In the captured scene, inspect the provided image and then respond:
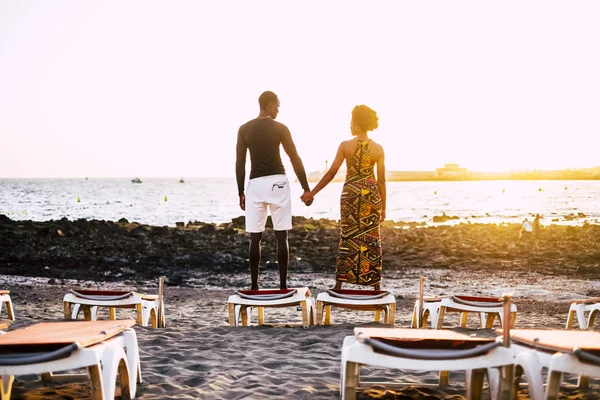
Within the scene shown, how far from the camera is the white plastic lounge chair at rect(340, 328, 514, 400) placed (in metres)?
3.08

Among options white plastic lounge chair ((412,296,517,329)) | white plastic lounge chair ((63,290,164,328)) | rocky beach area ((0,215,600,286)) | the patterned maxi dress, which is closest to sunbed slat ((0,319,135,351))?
white plastic lounge chair ((63,290,164,328))

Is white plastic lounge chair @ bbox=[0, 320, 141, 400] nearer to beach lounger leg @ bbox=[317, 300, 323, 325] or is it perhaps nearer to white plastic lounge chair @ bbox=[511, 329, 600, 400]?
white plastic lounge chair @ bbox=[511, 329, 600, 400]

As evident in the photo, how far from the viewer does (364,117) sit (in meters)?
6.85

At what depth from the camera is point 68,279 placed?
1220cm

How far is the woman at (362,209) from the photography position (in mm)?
6816

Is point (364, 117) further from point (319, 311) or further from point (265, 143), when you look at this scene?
point (319, 311)

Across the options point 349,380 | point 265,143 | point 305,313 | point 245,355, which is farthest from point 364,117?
point 349,380

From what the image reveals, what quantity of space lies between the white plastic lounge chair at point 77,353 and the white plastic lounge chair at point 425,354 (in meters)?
1.30

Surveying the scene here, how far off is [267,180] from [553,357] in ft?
13.5

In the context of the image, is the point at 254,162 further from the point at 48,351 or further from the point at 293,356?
the point at 48,351

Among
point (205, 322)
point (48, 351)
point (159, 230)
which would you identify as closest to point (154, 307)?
point (205, 322)

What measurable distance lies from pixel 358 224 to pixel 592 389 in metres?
3.14

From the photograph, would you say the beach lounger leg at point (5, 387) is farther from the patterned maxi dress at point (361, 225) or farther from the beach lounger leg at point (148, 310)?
the patterned maxi dress at point (361, 225)

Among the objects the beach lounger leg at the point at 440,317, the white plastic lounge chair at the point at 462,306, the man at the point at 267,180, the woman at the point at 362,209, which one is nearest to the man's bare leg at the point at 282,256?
the man at the point at 267,180
